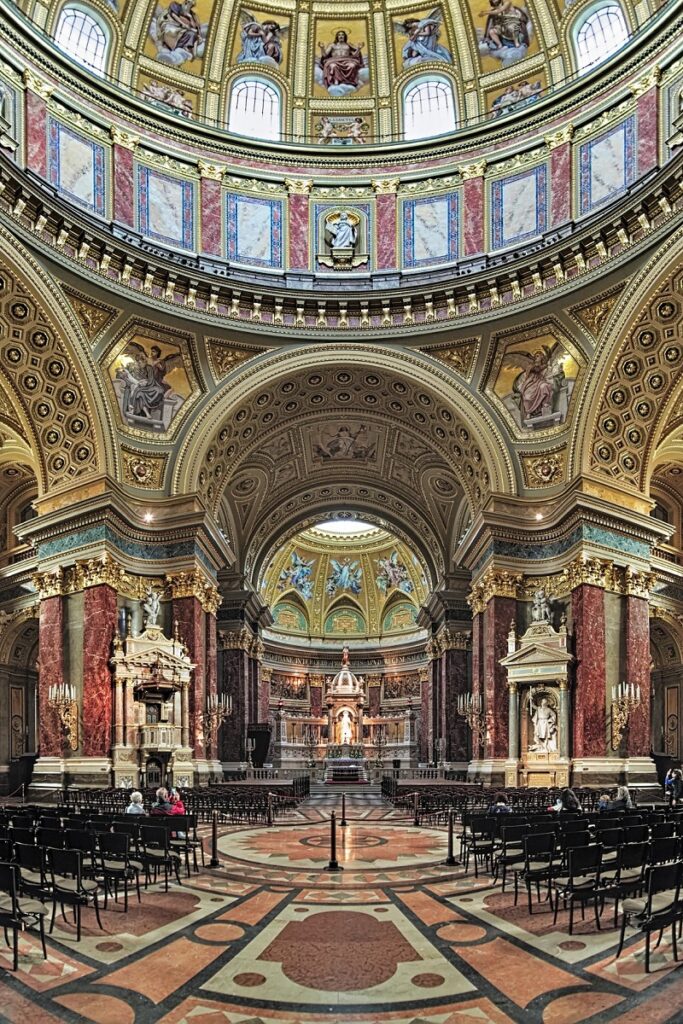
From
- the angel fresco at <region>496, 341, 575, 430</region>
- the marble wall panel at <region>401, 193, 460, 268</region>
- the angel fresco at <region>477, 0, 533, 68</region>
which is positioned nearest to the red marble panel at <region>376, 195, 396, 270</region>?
the marble wall panel at <region>401, 193, 460, 268</region>

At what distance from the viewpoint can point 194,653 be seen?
87.7 feet

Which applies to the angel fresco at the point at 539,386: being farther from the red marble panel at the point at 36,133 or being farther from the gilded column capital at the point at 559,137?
the red marble panel at the point at 36,133

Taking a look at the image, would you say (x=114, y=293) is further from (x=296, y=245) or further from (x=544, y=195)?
(x=544, y=195)

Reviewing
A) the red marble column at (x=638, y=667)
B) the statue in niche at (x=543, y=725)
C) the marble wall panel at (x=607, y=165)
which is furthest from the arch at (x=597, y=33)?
the statue in niche at (x=543, y=725)

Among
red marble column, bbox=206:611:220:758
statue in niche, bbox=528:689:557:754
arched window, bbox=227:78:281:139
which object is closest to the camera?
statue in niche, bbox=528:689:557:754

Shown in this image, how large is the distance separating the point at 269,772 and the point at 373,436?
16007mm

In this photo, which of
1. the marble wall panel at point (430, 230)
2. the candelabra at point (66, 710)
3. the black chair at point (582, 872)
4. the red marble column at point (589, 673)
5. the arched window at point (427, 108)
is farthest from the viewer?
the arched window at point (427, 108)

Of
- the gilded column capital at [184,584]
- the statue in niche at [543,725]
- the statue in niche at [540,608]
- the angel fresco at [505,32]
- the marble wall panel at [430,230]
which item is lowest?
the statue in niche at [543,725]

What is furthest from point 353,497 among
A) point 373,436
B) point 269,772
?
point 269,772

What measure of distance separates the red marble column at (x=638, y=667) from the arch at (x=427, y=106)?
16.9m

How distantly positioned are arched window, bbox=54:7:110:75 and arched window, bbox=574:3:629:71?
14478 millimetres

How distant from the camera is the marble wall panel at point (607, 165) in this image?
76.1 ft

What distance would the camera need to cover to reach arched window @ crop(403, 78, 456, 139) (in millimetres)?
28484

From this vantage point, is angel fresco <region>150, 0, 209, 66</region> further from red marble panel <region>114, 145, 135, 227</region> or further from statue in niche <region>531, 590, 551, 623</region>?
statue in niche <region>531, 590, 551, 623</region>
